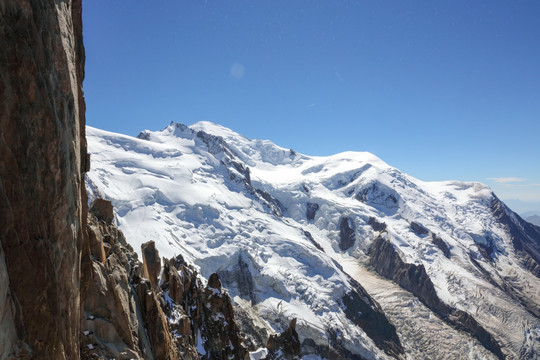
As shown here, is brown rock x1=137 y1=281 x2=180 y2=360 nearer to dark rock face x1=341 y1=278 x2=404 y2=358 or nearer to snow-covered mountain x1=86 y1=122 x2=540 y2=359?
snow-covered mountain x1=86 y1=122 x2=540 y2=359

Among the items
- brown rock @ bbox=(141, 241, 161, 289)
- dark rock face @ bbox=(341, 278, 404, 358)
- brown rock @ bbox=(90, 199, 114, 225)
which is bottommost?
dark rock face @ bbox=(341, 278, 404, 358)

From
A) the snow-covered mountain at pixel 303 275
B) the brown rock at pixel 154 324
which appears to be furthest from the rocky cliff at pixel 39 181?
the snow-covered mountain at pixel 303 275

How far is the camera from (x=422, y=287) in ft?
551

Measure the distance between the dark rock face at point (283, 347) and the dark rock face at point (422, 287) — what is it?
117945 mm

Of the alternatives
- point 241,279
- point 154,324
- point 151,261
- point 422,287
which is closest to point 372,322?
point 241,279

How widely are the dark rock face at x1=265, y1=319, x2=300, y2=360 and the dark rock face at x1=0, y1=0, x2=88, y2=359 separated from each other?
1926 inches

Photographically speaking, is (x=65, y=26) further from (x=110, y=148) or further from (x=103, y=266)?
(x=110, y=148)

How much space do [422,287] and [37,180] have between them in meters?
184

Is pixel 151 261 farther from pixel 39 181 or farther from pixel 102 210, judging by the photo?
pixel 39 181

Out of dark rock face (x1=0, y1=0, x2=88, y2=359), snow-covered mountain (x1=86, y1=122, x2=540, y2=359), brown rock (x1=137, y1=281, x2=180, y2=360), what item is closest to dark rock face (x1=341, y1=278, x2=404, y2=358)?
snow-covered mountain (x1=86, y1=122, x2=540, y2=359)

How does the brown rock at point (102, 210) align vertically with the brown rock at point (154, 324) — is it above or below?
above

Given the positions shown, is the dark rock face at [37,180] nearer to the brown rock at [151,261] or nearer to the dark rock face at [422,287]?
the brown rock at [151,261]

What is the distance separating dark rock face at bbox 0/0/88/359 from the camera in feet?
26.0

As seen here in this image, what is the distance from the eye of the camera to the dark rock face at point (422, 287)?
465ft
